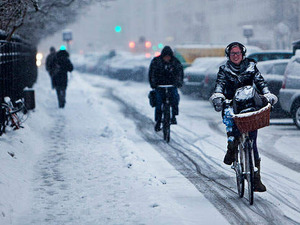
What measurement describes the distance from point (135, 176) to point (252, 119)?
224cm

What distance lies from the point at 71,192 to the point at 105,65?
37.8 m

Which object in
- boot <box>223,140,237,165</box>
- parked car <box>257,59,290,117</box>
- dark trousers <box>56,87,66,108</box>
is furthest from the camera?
dark trousers <box>56,87,66,108</box>

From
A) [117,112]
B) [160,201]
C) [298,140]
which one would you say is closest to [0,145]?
[160,201]

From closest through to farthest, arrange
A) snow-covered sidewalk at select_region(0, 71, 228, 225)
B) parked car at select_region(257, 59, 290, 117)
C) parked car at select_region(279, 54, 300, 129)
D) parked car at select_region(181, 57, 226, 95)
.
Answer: snow-covered sidewalk at select_region(0, 71, 228, 225), parked car at select_region(279, 54, 300, 129), parked car at select_region(257, 59, 290, 117), parked car at select_region(181, 57, 226, 95)

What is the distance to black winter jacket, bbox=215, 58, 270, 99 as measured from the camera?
666 centimetres

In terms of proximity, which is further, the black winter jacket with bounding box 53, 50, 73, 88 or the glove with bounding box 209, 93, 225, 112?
the black winter jacket with bounding box 53, 50, 73, 88

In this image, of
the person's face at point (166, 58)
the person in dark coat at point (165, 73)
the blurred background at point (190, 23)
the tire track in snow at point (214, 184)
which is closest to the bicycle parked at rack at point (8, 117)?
the tire track in snow at point (214, 184)

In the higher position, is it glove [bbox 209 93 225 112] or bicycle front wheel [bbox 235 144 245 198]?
glove [bbox 209 93 225 112]

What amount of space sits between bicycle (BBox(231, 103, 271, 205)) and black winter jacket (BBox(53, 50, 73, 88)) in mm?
10933

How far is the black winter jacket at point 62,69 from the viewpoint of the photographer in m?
17.3

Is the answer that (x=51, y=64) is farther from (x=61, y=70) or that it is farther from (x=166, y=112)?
(x=166, y=112)

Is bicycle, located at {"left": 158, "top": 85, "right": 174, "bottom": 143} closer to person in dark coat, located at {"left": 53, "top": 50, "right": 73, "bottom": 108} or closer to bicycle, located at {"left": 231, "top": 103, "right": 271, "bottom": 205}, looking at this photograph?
bicycle, located at {"left": 231, "top": 103, "right": 271, "bottom": 205}

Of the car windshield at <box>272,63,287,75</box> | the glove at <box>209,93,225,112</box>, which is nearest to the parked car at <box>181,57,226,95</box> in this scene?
the car windshield at <box>272,63,287,75</box>

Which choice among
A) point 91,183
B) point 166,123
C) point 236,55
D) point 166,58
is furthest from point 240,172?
point 166,58
